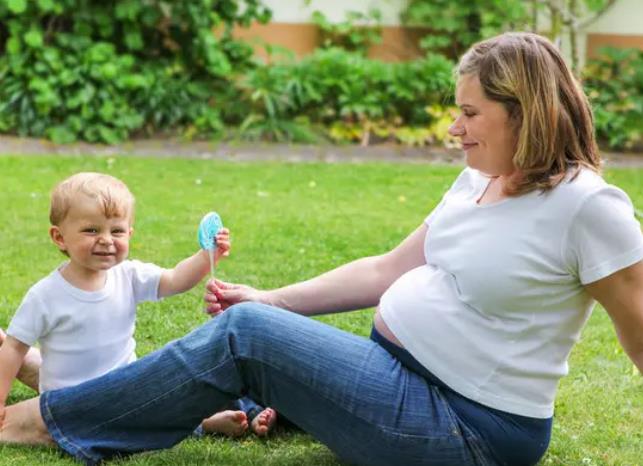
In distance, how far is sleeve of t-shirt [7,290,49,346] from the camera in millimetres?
3082

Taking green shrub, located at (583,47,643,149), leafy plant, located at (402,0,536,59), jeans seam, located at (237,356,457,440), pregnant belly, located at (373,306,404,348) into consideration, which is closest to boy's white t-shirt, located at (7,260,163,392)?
jeans seam, located at (237,356,457,440)

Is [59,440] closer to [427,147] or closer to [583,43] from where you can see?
[427,147]

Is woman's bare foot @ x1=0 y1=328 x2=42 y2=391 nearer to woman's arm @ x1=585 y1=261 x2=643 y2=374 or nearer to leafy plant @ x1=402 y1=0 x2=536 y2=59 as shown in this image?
woman's arm @ x1=585 y1=261 x2=643 y2=374

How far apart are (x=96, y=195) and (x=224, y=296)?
445 millimetres

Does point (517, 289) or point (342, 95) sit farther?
point (342, 95)

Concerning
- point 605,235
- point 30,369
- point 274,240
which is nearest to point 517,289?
point 605,235

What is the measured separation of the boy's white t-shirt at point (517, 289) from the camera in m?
2.52

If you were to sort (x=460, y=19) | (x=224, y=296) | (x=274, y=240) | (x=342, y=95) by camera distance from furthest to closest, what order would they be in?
(x=460, y=19) < (x=342, y=95) < (x=274, y=240) < (x=224, y=296)

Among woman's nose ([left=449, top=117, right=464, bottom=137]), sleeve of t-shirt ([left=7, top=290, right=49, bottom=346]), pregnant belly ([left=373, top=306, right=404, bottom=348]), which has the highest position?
woman's nose ([left=449, top=117, right=464, bottom=137])

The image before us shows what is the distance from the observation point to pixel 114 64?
29.3ft

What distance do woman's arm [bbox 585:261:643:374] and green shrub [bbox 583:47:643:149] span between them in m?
6.56

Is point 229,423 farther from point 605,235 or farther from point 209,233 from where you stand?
point 605,235

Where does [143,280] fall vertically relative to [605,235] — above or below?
below

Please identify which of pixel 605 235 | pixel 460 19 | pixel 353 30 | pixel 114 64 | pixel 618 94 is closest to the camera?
pixel 605 235
